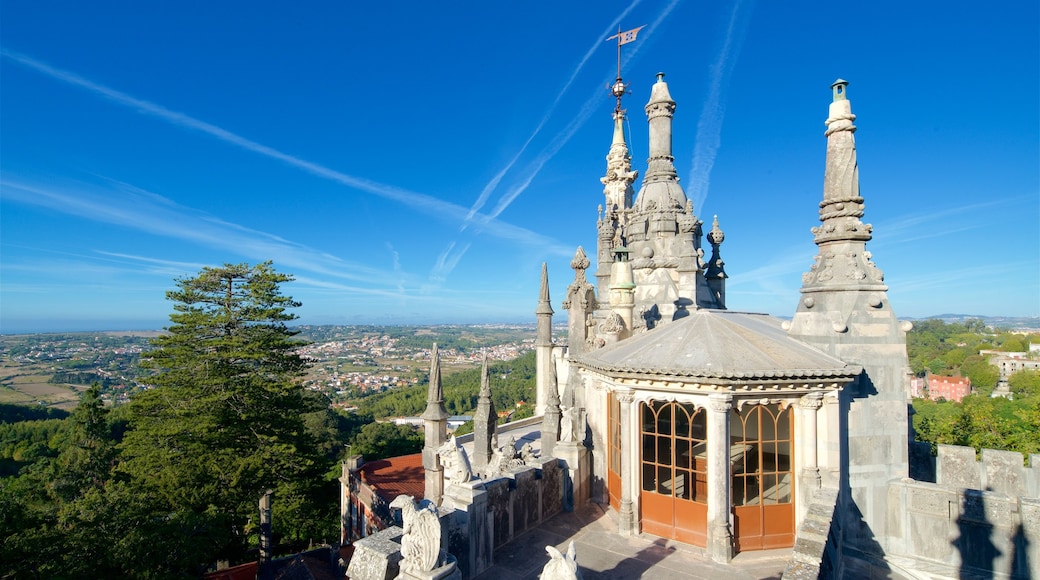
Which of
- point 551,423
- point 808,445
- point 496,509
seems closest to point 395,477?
point 551,423

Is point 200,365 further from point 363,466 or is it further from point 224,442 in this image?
point 363,466

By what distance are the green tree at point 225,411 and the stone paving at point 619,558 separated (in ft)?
46.7

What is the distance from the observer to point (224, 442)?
1981cm

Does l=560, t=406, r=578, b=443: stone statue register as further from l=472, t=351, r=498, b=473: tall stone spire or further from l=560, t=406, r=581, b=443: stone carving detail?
l=472, t=351, r=498, b=473: tall stone spire

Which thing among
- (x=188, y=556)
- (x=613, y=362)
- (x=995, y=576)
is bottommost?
(x=188, y=556)

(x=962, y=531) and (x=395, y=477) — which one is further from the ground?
(x=962, y=531)

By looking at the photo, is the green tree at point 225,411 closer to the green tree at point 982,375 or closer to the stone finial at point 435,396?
the stone finial at point 435,396

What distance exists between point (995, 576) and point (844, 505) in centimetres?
231

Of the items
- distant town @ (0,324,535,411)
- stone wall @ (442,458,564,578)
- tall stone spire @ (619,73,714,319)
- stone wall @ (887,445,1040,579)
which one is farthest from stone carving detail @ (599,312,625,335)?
distant town @ (0,324,535,411)

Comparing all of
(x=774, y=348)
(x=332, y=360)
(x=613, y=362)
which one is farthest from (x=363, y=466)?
(x=332, y=360)

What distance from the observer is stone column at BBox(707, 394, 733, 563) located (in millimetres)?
8078

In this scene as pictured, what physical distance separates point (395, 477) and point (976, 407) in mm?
38314

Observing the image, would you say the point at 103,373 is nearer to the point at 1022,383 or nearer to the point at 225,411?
the point at 225,411

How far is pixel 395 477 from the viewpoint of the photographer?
27.2m
